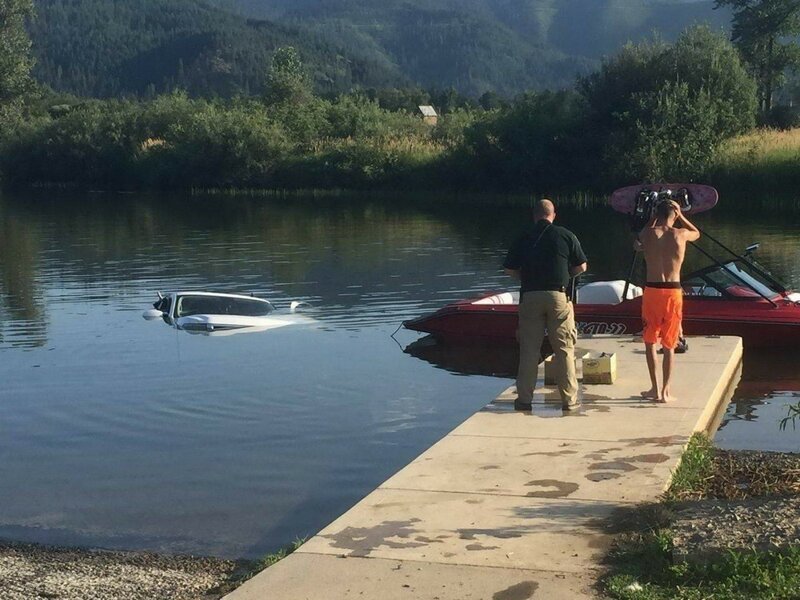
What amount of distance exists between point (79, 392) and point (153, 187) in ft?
196

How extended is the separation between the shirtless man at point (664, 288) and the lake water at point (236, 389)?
1173 mm

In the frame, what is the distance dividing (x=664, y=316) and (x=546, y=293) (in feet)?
3.99

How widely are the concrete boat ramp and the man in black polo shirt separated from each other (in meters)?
0.35

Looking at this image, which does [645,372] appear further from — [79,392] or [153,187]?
[153,187]

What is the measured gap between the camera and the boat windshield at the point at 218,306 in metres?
20.0

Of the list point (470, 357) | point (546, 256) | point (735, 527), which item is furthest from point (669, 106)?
point (735, 527)

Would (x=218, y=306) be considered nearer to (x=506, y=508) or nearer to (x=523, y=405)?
(x=523, y=405)

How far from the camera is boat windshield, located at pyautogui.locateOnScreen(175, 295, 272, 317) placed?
20.0 metres

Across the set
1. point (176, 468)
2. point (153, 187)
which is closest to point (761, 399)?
point (176, 468)

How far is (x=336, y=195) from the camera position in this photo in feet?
201

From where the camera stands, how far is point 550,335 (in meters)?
10.5

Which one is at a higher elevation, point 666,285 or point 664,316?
point 666,285

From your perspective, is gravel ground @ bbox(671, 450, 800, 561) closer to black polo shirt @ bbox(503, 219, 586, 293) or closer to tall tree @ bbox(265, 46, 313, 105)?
black polo shirt @ bbox(503, 219, 586, 293)

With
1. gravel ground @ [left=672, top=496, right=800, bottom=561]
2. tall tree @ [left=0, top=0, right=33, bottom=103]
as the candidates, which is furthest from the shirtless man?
tall tree @ [left=0, top=0, right=33, bottom=103]
